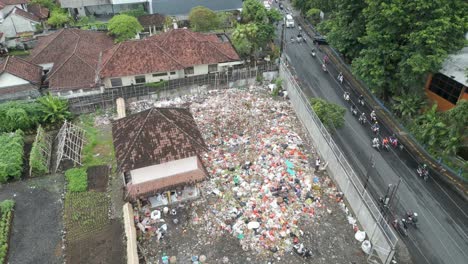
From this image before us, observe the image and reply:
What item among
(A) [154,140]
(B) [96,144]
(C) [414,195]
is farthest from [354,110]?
(B) [96,144]

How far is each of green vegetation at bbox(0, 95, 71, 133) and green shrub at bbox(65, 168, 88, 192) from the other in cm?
539

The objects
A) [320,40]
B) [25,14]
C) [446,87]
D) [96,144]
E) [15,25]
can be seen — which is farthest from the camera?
[25,14]

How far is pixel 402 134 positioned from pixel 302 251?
1294cm

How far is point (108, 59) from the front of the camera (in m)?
25.9

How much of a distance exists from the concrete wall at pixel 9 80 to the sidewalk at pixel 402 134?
83.7ft

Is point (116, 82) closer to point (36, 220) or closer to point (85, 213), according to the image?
point (85, 213)

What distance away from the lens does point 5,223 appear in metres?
17.2

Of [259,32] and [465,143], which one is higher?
[259,32]

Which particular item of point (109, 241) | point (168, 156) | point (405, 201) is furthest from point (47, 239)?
point (405, 201)

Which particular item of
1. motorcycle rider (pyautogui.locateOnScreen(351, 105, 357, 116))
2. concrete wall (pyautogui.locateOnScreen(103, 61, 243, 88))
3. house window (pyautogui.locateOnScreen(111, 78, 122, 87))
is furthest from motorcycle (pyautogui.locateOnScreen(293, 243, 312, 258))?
house window (pyautogui.locateOnScreen(111, 78, 122, 87))

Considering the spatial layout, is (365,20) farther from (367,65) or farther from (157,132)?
(157,132)

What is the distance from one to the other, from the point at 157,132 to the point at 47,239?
715cm

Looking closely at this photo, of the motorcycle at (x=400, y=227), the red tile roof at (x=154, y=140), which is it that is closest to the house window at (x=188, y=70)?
the red tile roof at (x=154, y=140)

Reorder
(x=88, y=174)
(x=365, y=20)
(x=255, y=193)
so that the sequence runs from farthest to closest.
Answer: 1. (x=365, y=20)
2. (x=88, y=174)
3. (x=255, y=193)
